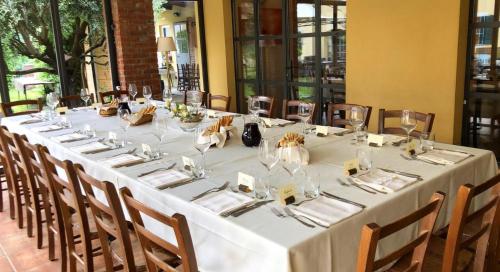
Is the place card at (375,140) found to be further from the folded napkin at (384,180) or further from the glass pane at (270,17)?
the glass pane at (270,17)

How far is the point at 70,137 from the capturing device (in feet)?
10.5

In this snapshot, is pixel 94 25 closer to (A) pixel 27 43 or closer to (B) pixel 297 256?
(A) pixel 27 43

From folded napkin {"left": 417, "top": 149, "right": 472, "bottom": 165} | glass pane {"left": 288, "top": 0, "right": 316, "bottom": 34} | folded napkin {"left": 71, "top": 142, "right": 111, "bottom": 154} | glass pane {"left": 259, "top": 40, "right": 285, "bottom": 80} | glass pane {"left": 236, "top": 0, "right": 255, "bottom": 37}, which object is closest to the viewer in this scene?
folded napkin {"left": 417, "top": 149, "right": 472, "bottom": 165}

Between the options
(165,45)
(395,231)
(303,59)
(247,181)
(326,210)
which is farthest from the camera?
(165,45)

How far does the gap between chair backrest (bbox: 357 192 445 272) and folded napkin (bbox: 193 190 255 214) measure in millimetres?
565

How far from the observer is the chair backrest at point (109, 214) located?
66.5 inches

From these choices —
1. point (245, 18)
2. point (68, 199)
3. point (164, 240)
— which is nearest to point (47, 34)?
point (245, 18)

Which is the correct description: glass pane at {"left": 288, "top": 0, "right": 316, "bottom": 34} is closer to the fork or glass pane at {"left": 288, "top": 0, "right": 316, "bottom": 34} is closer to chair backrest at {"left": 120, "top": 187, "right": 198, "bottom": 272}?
the fork

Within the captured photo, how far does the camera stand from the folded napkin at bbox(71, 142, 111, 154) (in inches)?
108

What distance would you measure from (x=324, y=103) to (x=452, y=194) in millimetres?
3515

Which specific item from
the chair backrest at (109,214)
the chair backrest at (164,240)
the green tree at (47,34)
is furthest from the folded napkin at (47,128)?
the chair backrest at (164,240)

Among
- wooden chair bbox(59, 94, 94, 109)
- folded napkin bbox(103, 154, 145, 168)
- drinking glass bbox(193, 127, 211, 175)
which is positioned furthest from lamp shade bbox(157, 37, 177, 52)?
drinking glass bbox(193, 127, 211, 175)

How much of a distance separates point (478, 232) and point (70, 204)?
6.34 feet

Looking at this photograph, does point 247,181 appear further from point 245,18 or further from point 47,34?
point 245,18
